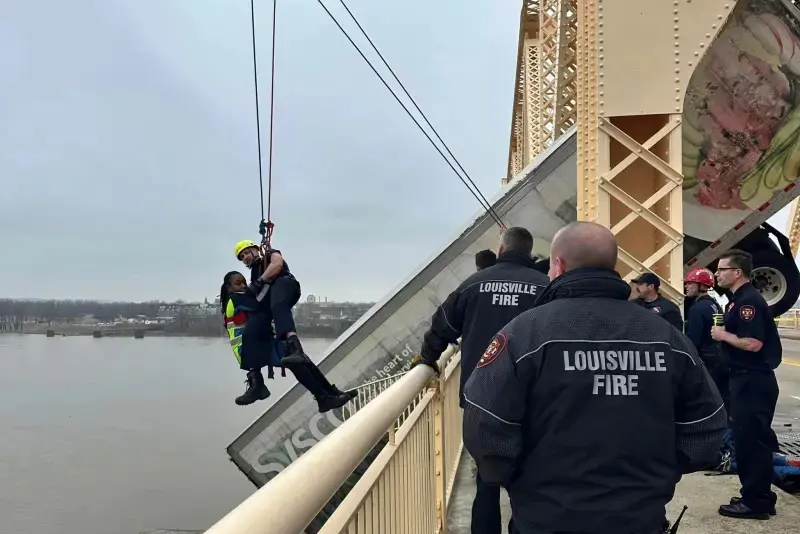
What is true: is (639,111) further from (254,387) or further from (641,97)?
(254,387)

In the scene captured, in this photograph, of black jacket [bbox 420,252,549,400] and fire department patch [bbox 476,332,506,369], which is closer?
fire department patch [bbox 476,332,506,369]

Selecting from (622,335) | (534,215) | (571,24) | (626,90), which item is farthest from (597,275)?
(571,24)

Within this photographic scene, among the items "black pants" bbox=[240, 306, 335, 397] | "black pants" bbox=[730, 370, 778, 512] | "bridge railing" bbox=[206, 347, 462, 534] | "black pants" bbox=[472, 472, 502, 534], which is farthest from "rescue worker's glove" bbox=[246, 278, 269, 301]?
"black pants" bbox=[730, 370, 778, 512]

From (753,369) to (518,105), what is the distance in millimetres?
25471

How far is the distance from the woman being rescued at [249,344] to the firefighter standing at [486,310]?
7.34 feet

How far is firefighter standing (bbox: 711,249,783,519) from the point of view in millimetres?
4180

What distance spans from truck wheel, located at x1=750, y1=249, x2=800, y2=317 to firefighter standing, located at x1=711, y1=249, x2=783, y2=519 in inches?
165

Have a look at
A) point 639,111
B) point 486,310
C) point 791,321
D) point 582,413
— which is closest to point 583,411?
point 582,413

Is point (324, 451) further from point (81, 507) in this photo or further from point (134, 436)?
point (134, 436)

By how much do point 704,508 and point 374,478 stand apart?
11.7 ft

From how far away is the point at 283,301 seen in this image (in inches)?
217

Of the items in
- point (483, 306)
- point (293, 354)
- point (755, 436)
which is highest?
point (483, 306)

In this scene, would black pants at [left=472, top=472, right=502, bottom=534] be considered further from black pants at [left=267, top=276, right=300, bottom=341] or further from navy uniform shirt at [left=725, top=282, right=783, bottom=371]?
black pants at [left=267, top=276, right=300, bottom=341]

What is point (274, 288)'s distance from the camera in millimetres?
5504
